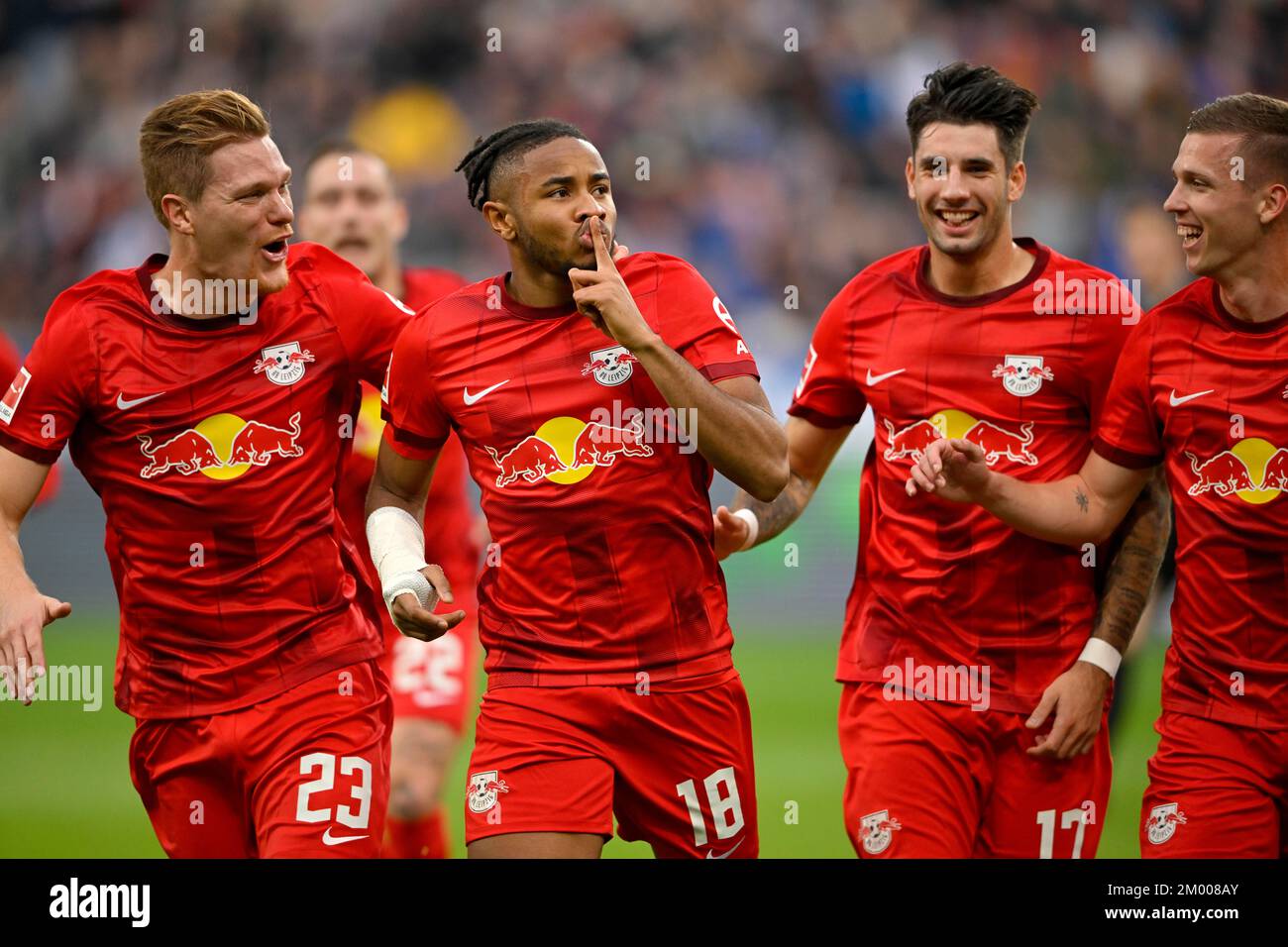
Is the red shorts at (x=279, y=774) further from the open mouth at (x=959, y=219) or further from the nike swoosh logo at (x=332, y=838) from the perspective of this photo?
the open mouth at (x=959, y=219)

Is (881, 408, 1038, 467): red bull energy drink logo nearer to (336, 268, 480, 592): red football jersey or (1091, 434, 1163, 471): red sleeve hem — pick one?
(1091, 434, 1163, 471): red sleeve hem

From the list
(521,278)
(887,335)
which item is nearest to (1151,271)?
(887,335)

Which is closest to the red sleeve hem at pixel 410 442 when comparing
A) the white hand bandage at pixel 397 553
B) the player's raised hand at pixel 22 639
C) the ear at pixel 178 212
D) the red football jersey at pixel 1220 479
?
the white hand bandage at pixel 397 553

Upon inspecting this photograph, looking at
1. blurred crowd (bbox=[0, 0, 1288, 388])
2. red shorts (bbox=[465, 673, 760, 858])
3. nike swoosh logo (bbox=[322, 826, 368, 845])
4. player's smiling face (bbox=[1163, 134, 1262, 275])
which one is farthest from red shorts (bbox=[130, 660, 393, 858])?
blurred crowd (bbox=[0, 0, 1288, 388])

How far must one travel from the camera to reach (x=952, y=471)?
464cm

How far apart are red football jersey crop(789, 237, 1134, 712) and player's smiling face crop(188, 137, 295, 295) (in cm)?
184

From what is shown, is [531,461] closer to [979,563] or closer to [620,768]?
[620,768]

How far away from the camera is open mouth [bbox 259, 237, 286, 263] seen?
4.97 meters

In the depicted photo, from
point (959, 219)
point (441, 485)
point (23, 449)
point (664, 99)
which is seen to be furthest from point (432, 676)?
point (664, 99)

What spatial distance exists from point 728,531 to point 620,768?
82cm

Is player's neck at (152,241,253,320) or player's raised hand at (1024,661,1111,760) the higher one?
player's neck at (152,241,253,320)

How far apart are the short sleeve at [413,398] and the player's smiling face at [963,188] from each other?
1.52 meters

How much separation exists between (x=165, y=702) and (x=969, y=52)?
12.5 metres

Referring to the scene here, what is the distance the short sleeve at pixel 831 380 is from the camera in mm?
→ 5391
